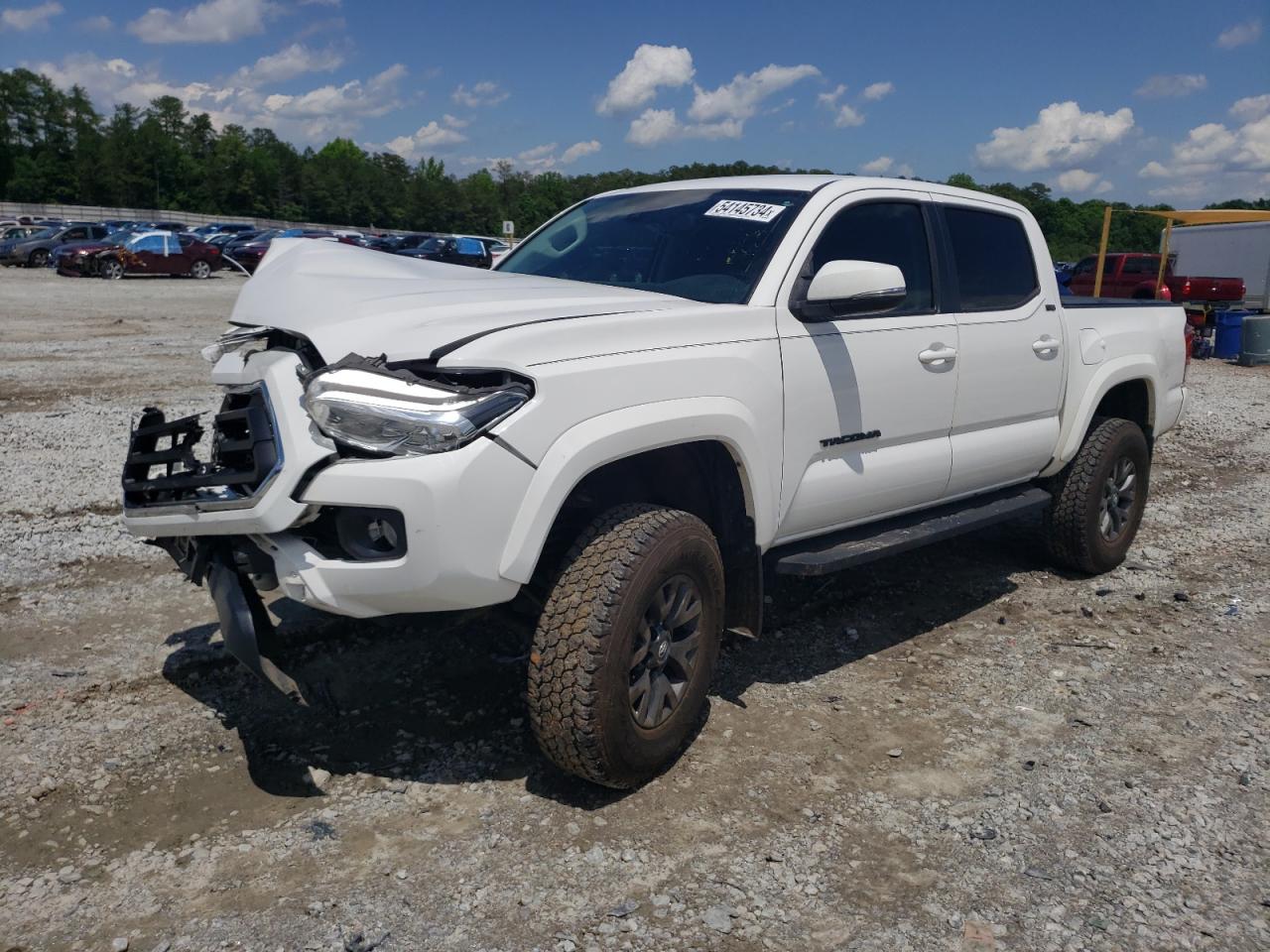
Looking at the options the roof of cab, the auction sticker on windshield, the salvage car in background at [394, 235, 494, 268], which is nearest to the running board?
the auction sticker on windshield

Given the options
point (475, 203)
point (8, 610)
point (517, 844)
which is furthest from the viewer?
point (475, 203)

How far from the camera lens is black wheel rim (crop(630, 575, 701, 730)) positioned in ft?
10.6

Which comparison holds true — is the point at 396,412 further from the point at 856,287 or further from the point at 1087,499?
the point at 1087,499

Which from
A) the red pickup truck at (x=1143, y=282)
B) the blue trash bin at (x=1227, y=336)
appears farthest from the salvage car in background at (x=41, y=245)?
the blue trash bin at (x=1227, y=336)

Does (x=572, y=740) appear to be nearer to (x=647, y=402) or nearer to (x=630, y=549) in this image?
(x=630, y=549)

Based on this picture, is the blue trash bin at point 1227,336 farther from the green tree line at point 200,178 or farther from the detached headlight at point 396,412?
the green tree line at point 200,178

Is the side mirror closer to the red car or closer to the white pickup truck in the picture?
the white pickup truck

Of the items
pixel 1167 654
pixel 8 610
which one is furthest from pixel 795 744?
pixel 8 610

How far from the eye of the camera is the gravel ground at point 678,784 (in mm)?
2742

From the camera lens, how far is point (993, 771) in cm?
357

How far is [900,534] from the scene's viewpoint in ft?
14.1

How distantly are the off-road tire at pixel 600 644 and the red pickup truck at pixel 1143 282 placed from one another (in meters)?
23.5

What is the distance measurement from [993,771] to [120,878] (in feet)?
9.15

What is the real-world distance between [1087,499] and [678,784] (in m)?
3.14
